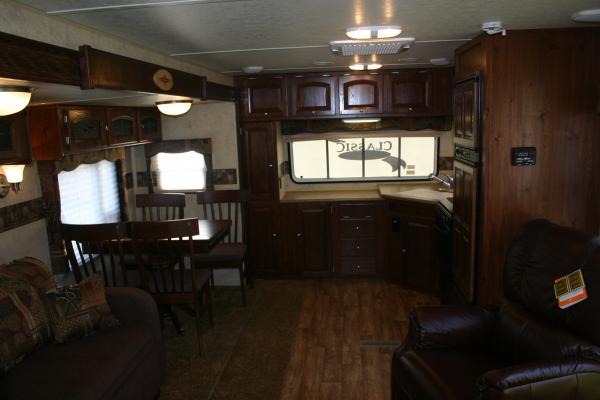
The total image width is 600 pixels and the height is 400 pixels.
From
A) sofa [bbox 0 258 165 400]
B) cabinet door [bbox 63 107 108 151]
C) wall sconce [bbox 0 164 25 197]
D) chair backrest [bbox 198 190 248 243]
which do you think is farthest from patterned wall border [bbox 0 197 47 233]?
chair backrest [bbox 198 190 248 243]

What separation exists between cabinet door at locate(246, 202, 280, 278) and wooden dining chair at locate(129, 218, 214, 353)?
1.40 metres

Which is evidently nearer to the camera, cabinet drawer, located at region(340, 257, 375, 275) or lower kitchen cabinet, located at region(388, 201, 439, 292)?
lower kitchen cabinet, located at region(388, 201, 439, 292)

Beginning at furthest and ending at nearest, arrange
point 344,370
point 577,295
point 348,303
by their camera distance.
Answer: point 348,303, point 344,370, point 577,295

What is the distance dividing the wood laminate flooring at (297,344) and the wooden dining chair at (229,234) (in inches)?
16.1

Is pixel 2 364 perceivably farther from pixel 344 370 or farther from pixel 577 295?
pixel 577 295

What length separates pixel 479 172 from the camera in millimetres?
3244

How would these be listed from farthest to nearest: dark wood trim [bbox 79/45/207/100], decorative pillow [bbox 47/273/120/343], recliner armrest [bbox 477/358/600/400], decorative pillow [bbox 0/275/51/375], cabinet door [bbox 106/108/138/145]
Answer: cabinet door [bbox 106/108/138/145] < decorative pillow [bbox 47/273/120/343] < decorative pillow [bbox 0/275/51/375] < dark wood trim [bbox 79/45/207/100] < recliner armrest [bbox 477/358/600/400]

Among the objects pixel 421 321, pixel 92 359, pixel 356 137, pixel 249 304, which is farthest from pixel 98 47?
pixel 356 137

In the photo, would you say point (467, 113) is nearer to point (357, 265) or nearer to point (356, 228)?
point (356, 228)

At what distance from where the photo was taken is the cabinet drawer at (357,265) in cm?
535

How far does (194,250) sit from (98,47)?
5.83 ft

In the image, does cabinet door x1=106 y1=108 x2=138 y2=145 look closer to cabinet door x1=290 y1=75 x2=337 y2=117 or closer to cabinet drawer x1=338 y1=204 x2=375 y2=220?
cabinet door x1=290 y1=75 x2=337 y2=117

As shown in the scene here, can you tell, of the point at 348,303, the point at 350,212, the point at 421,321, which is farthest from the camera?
the point at 350,212

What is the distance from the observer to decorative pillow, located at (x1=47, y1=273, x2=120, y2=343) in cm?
278
